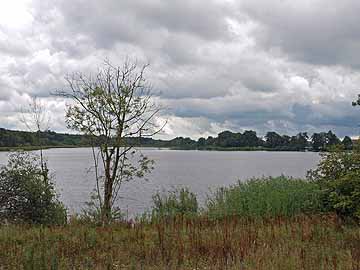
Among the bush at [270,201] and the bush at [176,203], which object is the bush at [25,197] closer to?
the bush at [176,203]

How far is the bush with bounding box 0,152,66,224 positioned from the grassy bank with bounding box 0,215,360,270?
1.54 m

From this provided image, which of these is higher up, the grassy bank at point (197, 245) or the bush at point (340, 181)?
the bush at point (340, 181)

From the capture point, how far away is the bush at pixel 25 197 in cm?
1255

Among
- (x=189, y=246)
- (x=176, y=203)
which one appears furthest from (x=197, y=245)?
(x=176, y=203)

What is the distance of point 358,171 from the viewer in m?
13.0

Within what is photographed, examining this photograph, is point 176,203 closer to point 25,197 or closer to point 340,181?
point 25,197

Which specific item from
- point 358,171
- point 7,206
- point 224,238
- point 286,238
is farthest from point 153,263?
point 358,171

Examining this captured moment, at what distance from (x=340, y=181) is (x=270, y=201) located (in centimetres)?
251

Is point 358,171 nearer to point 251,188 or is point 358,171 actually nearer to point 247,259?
point 251,188

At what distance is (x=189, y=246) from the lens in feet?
28.9

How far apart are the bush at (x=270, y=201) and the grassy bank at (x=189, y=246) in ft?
7.87

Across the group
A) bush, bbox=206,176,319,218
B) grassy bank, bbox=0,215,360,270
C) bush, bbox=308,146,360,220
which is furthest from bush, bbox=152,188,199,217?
grassy bank, bbox=0,215,360,270

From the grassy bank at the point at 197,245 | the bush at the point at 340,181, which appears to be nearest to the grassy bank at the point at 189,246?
the grassy bank at the point at 197,245

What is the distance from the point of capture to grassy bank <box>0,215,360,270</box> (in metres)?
7.20
